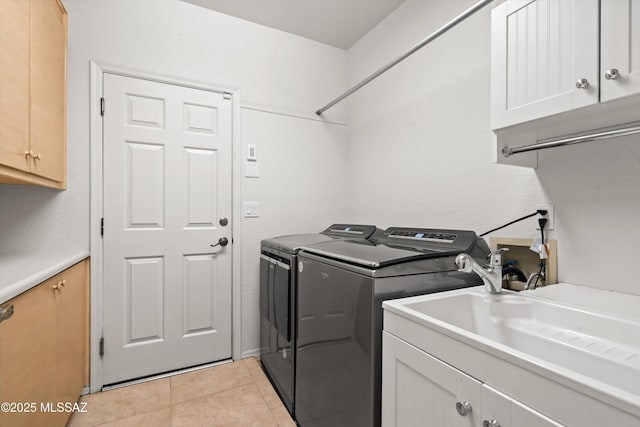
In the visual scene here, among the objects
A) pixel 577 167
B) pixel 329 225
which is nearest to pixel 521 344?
pixel 577 167

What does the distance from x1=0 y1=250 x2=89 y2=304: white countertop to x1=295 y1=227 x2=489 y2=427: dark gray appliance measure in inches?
44.8

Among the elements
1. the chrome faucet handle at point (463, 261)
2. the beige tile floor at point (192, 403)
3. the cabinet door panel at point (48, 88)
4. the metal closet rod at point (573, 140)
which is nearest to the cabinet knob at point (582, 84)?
the metal closet rod at point (573, 140)

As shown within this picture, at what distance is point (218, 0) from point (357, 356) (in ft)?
8.49

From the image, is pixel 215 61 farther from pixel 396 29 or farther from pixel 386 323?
pixel 386 323

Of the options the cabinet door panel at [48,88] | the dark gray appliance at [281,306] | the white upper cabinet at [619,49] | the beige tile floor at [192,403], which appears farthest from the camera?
the dark gray appliance at [281,306]

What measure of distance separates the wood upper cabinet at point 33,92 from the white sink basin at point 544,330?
169 centimetres

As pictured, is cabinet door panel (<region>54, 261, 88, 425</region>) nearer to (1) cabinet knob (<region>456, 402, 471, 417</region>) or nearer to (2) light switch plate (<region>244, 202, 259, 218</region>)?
(2) light switch plate (<region>244, 202, 259, 218</region>)

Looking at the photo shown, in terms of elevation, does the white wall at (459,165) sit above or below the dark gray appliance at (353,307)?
above

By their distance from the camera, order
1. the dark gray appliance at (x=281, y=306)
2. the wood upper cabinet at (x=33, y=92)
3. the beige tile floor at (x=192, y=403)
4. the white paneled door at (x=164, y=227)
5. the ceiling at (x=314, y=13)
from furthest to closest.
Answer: the ceiling at (x=314, y=13) → the white paneled door at (x=164, y=227) → the dark gray appliance at (x=281, y=306) → the beige tile floor at (x=192, y=403) → the wood upper cabinet at (x=33, y=92)

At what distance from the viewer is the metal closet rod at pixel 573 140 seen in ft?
3.06

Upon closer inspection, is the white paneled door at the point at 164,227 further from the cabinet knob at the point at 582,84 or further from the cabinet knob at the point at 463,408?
the cabinet knob at the point at 582,84

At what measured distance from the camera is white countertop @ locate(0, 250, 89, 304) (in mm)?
1018

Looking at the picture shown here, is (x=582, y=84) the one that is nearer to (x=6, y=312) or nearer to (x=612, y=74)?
(x=612, y=74)

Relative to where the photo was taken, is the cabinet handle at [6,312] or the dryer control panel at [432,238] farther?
the dryer control panel at [432,238]
